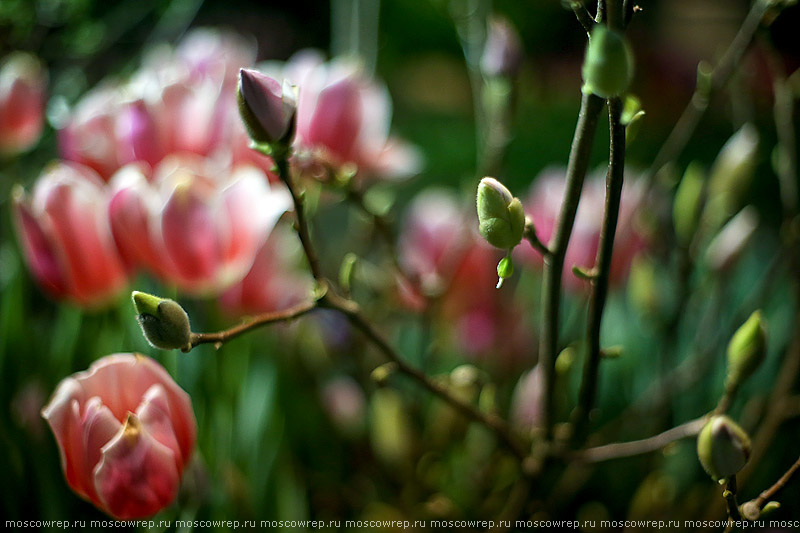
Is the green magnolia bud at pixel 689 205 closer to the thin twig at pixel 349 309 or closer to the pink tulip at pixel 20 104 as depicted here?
the thin twig at pixel 349 309

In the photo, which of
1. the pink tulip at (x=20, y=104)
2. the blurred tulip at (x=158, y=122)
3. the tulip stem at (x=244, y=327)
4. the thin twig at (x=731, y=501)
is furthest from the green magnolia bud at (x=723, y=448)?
the pink tulip at (x=20, y=104)

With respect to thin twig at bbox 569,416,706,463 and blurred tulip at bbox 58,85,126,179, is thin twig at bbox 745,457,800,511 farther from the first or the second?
blurred tulip at bbox 58,85,126,179

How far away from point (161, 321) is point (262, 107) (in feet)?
0.20

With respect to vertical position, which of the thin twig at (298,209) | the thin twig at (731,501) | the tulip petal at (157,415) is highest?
the thin twig at (298,209)

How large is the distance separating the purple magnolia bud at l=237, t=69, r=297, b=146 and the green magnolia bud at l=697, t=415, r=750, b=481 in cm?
13

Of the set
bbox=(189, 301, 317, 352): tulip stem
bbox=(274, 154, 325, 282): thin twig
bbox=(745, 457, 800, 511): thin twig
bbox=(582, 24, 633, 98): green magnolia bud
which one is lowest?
bbox=(745, 457, 800, 511): thin twig

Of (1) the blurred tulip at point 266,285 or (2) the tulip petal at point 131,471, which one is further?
(1) the blurred tulip at point 266,285

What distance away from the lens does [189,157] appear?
31 cm

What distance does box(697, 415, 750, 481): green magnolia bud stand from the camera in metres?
0.18

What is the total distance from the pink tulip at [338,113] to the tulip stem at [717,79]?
0.44 feet

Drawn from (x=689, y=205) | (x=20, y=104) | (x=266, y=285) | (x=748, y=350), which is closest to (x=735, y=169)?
(x=689, y=205)

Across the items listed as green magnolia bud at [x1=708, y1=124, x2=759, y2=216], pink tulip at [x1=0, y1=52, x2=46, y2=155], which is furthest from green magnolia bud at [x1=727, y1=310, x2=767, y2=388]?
pink tulip at [x1=0, y1=52, x2=46, y2=155]

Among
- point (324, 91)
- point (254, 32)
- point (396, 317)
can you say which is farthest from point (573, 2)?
point (254, 32)

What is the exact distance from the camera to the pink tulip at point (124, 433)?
205 mm
